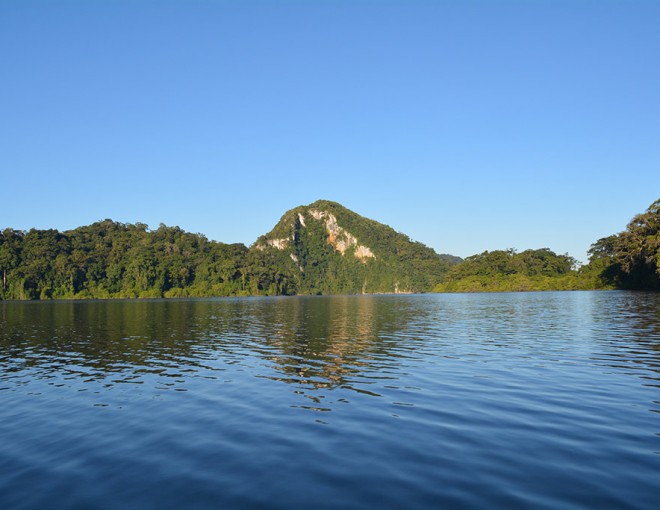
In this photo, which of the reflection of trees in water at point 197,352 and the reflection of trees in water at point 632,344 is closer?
the reflection of trees in water at point 632,344

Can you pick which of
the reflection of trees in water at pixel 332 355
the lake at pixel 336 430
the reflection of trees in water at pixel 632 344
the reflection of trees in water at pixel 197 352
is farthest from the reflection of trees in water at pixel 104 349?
the reflection of trees in water at pixel 632 344

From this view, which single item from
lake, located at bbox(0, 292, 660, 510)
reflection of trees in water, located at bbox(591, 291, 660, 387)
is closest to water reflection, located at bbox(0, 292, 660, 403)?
reflection of trees in water, located at bbox(591, 291, 660, 387)

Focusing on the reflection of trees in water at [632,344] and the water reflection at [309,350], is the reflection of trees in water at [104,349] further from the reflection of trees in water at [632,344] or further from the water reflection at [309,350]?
the reflection of trees in water at [632,344]

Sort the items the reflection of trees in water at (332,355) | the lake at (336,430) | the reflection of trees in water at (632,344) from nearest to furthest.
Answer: the lake at (336,430) → the reflection of trees in water at (332,355) → the reflection of trees in water at (632,344)

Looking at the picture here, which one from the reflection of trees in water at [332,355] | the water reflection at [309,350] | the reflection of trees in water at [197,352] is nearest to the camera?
the reflection of trees in water at [332,355]

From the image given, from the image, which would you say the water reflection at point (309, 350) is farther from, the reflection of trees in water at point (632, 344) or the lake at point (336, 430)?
the lake at point (336, 430)

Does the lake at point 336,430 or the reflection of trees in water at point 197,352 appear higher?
the lake at point 336,430

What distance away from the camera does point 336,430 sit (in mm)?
15898

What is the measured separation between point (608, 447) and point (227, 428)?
11.6 metres

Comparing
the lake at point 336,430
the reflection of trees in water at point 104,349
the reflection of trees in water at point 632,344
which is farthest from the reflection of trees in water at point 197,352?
the reflection of trees in water at point 632,344

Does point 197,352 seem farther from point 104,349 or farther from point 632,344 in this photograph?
point 632,344

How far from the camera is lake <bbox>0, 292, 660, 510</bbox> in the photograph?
11.0m

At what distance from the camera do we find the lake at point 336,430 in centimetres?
1096

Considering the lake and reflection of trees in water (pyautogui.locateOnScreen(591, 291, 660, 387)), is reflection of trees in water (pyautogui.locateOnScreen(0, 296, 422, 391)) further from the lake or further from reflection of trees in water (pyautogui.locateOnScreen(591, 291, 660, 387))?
reflection of trees in water (pyautogui.locateOnScreen(591, 291, 660, 387))
